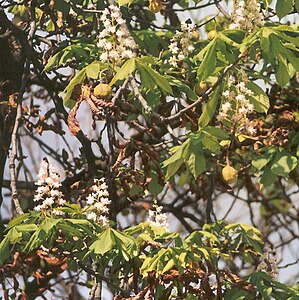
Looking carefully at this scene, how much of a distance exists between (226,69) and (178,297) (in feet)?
3.46

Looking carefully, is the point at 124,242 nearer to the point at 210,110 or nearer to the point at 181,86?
the point at 210,110

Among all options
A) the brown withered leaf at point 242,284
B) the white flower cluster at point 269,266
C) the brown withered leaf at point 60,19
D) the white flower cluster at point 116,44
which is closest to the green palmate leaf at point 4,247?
the white flower cluster at point 116,44

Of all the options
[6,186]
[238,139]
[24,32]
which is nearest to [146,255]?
[238,139]

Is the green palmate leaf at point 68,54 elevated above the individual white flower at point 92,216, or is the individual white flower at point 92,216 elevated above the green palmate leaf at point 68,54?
the green palmate leaf at point 68,54

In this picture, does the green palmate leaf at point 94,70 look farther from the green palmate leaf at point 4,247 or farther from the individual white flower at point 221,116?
the green palmate leaf at point 4,247

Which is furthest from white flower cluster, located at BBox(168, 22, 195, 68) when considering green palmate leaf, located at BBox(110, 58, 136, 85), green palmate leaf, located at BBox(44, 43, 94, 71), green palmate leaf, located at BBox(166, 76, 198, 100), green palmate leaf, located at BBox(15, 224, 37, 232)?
green palmate leaf, located at BBox(15, 224, 37, 232)

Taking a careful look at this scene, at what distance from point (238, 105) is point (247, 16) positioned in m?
0.38

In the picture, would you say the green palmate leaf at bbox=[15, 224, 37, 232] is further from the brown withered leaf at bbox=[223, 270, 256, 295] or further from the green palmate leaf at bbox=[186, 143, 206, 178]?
the brown withered leaf at bbox=[223, 270, 256, 295]

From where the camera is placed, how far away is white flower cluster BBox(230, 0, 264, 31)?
12.5 feet

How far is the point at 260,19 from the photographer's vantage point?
3820 millimetres

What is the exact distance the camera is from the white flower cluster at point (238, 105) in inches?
151

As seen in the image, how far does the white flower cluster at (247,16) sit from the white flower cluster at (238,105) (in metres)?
0.24

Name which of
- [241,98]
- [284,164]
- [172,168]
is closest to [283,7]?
[241,98]

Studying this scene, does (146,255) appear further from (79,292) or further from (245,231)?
(79,292)
